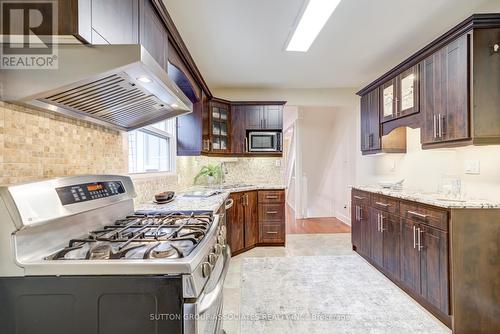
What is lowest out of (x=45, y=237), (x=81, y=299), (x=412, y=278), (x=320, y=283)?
(x=320, y=283)

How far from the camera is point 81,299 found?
0.87 metres

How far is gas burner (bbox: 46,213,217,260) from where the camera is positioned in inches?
37.7

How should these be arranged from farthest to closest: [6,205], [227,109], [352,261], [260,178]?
1. [260,178]
2. [227,109]
3. [352,261]
4. [6,205]

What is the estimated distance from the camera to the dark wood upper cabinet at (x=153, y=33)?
164cm

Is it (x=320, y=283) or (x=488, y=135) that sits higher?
(x=488, y=135)

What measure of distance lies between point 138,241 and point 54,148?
0.66 m

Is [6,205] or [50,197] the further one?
[50,197]

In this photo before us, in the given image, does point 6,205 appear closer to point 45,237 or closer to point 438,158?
point 45,237

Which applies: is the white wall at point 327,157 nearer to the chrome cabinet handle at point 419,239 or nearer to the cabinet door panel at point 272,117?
the cabinet door panel at point 272,117

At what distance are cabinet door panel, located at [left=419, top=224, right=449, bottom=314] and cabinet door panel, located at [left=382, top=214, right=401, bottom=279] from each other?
38cm

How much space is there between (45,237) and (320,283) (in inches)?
100

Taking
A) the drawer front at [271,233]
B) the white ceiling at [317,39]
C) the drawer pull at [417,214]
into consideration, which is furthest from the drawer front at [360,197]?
the white ceiling at [317,39]

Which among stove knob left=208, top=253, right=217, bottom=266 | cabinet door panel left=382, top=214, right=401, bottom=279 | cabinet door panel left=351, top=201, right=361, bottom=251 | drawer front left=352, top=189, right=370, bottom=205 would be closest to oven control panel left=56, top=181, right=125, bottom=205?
stove knob left=208, top=253, right=217, bottom=266

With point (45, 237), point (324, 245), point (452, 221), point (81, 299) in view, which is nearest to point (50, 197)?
point (45, 237)
